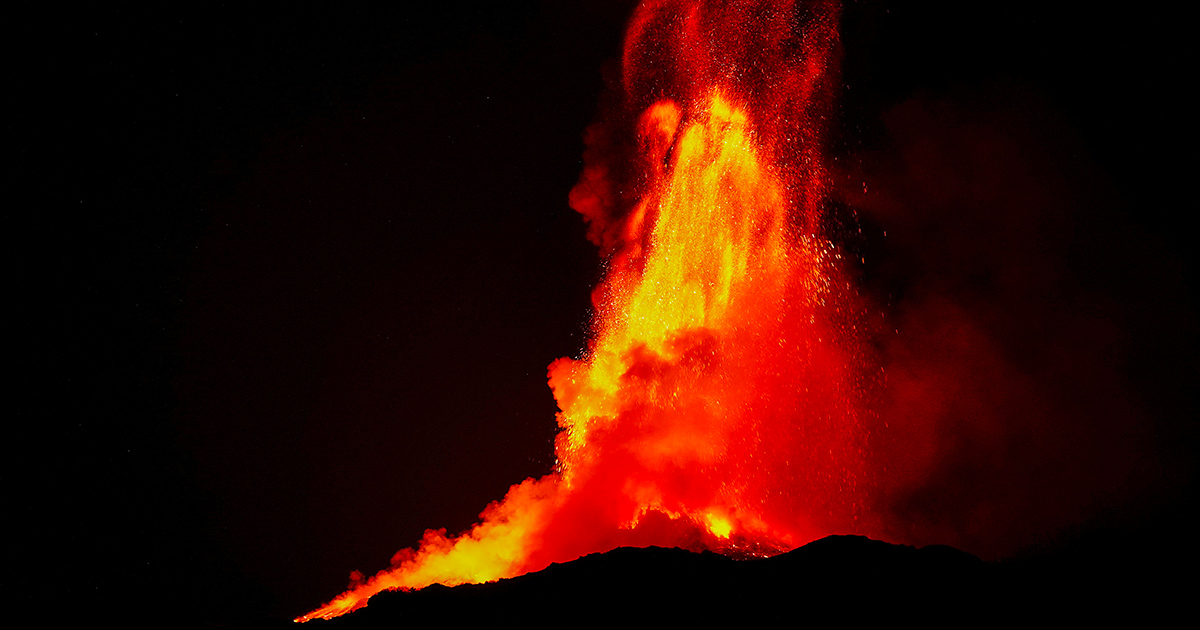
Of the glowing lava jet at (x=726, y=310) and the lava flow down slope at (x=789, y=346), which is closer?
the lava flow down slope at (x=789, y=346)

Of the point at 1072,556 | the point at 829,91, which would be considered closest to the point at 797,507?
the point at 1072,556

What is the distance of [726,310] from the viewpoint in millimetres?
18078

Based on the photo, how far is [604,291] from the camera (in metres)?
20.7

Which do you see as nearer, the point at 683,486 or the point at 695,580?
the point at 695,580

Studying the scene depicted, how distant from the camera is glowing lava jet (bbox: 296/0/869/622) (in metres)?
17.0

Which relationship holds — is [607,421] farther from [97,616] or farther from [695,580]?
[97,616]

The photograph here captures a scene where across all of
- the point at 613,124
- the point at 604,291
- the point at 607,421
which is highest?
the point at 613,124

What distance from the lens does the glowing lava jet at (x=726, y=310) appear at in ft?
55.8

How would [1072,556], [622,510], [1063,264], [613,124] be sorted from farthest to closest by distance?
[613,124] < [1063,264] < [622,510] < [1072,556]

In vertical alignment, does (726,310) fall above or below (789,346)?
above

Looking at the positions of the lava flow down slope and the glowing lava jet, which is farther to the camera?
the glowing lava jet

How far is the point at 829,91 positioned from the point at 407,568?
13656 millimetres

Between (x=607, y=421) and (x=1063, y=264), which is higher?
(x=1063, y=264)

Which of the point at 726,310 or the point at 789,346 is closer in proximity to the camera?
the point at 789,346
